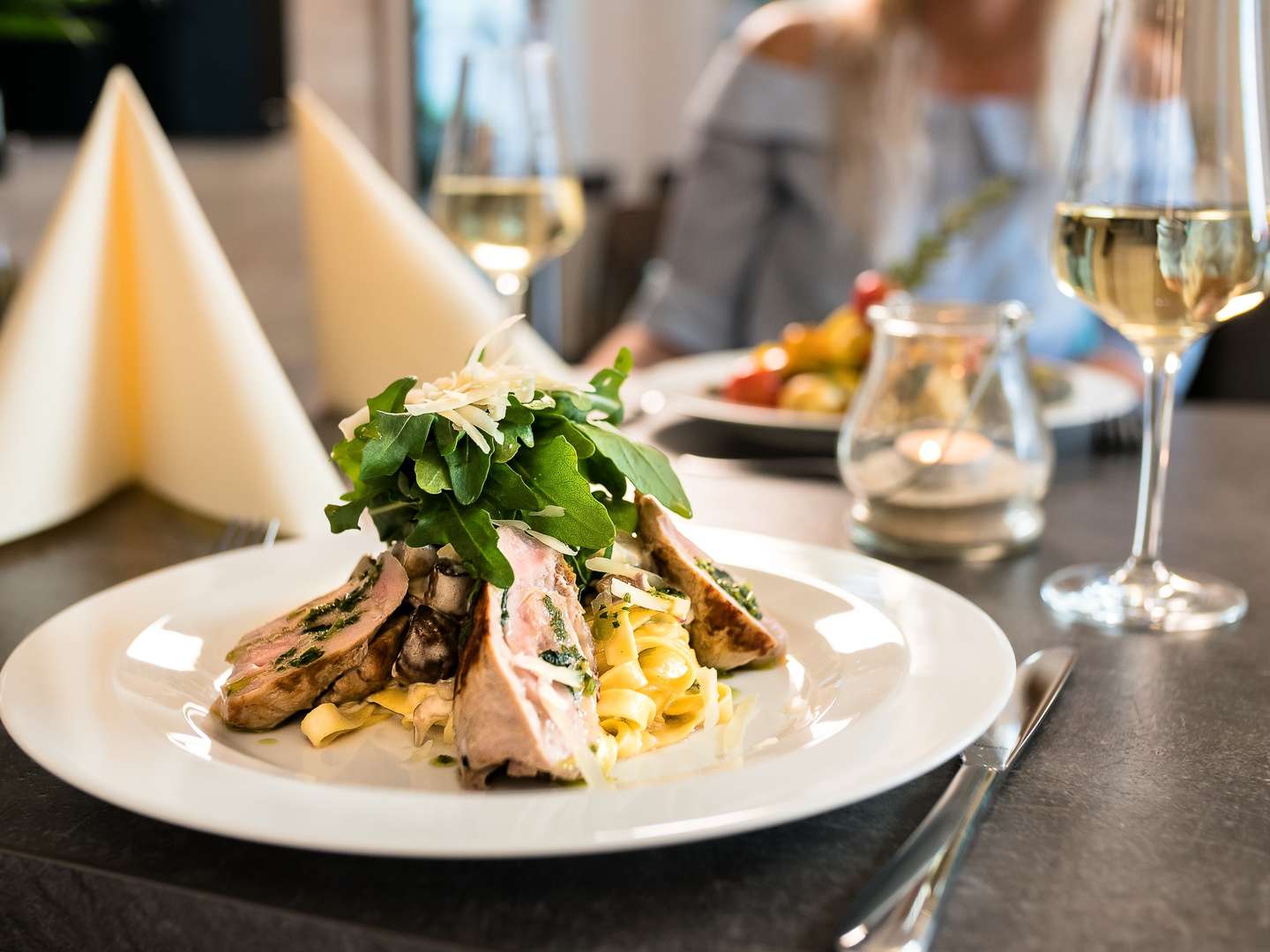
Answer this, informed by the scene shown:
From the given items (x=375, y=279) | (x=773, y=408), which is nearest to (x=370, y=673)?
(x=375, y=279)

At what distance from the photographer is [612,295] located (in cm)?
496

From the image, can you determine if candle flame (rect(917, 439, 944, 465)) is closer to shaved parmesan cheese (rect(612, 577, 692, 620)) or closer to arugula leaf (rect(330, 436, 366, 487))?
shaved parmesan cheese (rect(612, 577, 692, 620))

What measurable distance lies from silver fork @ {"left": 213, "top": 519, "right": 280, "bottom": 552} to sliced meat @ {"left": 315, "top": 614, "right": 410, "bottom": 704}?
1.32ft

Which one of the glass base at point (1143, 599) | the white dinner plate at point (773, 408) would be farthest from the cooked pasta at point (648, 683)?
the white dinner plate at point (773, 408)

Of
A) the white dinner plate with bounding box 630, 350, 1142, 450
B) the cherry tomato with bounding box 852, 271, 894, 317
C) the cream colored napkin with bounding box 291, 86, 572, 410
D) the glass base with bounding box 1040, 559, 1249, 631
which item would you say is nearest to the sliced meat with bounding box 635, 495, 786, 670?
the glass base with bounding box 1040, 559, 1249, 631

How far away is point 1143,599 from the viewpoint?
106 cm

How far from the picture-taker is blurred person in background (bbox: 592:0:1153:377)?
327cm

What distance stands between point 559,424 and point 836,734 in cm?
27

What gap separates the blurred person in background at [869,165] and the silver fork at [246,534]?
2002 millimetres

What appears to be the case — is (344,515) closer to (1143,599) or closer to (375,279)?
(1143,599)

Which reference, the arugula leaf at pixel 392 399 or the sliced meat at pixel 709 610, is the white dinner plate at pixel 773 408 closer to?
the sliced meat at pixel 709 610

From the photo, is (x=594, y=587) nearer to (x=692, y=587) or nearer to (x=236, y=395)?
(x=692, y=587)

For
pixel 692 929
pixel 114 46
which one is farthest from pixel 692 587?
pixel 114 46

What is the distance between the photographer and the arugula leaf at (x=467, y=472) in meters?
0.76
